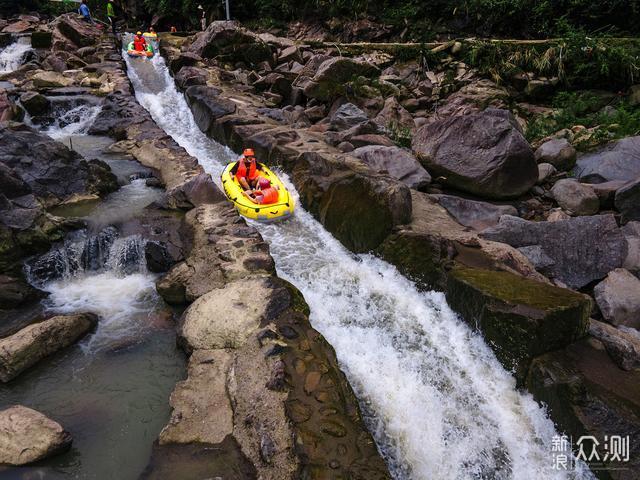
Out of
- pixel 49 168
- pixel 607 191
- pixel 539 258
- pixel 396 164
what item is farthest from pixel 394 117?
pixel 49 168

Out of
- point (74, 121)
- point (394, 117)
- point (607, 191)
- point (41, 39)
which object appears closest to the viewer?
point (607, 191)

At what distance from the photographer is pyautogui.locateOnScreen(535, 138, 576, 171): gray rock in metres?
8.22

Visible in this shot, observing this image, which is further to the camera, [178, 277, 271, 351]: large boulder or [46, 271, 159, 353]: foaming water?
[46, 271, 159, 353]: foaming water

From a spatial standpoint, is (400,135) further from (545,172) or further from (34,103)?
(34,103)

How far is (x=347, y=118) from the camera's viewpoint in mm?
10984

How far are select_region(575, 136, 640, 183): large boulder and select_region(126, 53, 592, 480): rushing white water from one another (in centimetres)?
441

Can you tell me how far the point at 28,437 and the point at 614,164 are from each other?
9170 mm

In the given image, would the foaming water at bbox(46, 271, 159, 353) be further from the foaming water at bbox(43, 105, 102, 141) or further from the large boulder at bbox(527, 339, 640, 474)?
the foaming water at bbox(43, 105, 102, 141)

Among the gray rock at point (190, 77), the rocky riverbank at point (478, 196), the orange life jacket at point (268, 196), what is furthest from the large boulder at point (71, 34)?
the orange life jacket at point (268, 196)

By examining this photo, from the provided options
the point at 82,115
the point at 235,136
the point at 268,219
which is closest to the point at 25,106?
the point at 82,115

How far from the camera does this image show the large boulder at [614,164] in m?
7.50

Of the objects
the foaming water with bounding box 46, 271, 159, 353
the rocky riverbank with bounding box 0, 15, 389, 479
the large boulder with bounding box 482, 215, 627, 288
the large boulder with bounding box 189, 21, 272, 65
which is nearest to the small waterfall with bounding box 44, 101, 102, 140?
the rocky riverbank with bounding box 0, 15, 389, 479

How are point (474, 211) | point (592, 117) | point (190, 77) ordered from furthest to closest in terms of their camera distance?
point (190, 77) < point (592, 117) < point (474, 211)

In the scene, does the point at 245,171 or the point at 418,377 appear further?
the point at 245,171
